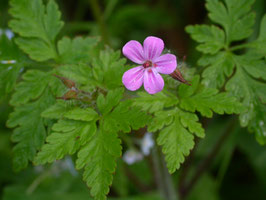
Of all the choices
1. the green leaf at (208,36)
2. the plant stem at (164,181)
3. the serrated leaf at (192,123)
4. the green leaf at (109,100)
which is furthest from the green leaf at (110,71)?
the plant stem at (164,181)

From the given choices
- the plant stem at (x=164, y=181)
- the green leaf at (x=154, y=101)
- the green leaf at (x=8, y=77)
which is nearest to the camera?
the green leaf at (x=154, y=101)

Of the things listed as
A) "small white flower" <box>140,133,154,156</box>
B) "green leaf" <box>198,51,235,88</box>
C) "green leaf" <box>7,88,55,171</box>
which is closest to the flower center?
"green leaf" <box>198,51,235,88</box>

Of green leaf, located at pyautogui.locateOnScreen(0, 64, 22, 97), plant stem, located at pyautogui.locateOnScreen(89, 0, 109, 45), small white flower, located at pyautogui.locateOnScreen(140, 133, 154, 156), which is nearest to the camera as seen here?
green leaf, located at pyautogui.locateOnScreen(0, 64, 22, 97)

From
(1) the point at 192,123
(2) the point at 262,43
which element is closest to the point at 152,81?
(1) the point at 192,123

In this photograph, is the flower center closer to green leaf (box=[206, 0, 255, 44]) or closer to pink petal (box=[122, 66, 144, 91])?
pink petal (box=[122, 66, 144, 91])

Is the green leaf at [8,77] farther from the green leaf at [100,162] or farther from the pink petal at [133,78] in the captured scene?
the pink petal at [133,78]

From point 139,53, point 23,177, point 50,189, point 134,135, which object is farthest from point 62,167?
point 139,53

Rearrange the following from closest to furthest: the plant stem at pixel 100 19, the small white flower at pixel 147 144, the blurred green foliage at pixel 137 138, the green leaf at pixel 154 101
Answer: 1. the green leaf at pixel 154 101
2. the blurred green foliage at pixel 137 138
3. the small white flower at pixel 147 144
4. the plant stem at pixel 100 19

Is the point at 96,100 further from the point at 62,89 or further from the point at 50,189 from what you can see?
the point at 50,189
